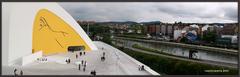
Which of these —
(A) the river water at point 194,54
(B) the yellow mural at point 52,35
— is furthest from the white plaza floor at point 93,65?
(A) the river water at point 194,54

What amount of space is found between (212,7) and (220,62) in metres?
1.36

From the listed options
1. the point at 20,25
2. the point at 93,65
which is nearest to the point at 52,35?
the point at 20,25

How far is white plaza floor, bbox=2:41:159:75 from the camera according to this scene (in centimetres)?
1268

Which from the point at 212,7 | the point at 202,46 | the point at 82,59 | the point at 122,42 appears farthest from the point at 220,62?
the point at 82,59

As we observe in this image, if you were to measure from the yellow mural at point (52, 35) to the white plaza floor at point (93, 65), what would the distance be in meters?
0.26

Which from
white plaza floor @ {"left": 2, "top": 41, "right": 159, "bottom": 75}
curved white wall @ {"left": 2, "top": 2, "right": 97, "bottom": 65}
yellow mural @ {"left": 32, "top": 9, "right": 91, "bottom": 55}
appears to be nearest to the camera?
curved white wall @ {"left": 2, "top": 2, "right": 97, "bottom": 65}

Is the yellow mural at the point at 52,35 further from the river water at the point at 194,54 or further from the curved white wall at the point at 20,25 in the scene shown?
the river water at the point at 194,54

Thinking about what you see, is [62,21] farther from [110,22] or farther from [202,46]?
[202,46]

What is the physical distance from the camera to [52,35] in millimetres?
13234

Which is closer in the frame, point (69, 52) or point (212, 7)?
point (212, 7)

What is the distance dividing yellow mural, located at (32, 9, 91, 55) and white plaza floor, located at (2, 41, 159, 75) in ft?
0.84

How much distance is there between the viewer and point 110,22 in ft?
42.1

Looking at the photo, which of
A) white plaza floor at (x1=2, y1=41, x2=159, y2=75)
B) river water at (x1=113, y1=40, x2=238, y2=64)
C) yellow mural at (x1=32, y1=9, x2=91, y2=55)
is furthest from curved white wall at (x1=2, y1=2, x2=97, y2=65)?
river water at (x1=113, y1=40, x2=238, y2=64)

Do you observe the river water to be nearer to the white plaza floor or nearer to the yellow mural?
the white plaza floor
